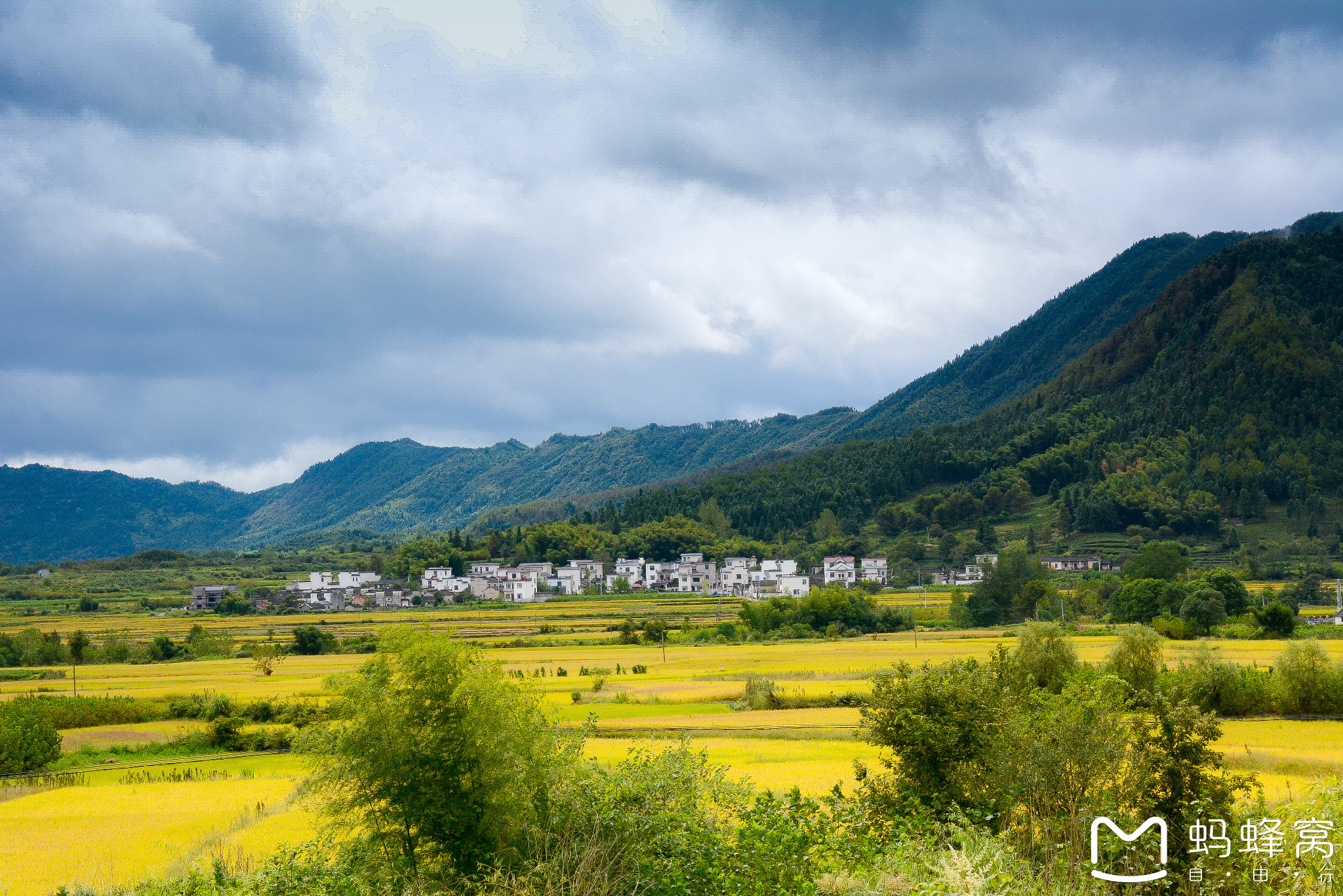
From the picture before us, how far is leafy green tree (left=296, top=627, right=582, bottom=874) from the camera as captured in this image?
603 inches

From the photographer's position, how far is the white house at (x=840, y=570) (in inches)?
4577

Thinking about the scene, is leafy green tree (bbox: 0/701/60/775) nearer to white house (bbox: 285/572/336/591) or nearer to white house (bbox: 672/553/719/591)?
white house (bbox: 285/572/336/591)

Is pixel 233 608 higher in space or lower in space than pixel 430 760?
lower

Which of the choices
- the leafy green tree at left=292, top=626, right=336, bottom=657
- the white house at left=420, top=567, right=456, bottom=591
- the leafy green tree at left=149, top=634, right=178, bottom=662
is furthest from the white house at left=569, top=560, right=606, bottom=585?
the leafy green tree at left=149, top=634, right=178, bottom=662

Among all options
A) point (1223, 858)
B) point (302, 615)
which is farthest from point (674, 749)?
point (302, 615)

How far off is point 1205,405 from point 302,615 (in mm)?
152819

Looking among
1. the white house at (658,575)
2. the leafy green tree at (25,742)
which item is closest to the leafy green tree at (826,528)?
the white house at (658,575)

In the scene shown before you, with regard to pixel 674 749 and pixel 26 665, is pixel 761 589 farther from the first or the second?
pixel 674 749

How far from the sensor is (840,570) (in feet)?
385

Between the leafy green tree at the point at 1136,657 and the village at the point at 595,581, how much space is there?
67.1 m

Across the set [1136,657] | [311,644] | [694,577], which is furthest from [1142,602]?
[694,577]

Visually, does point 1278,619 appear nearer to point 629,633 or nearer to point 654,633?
point 654,633

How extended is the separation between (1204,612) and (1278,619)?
4.68m

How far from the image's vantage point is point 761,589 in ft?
368
